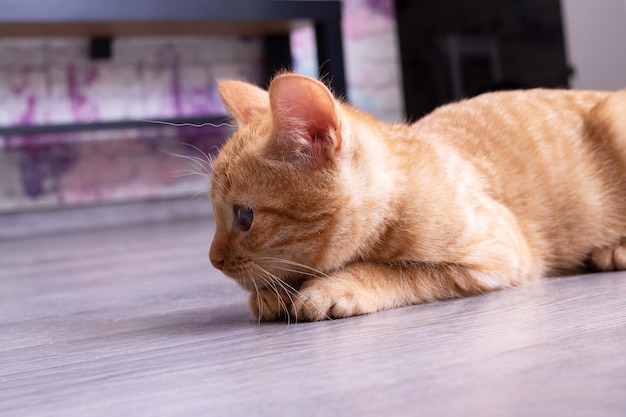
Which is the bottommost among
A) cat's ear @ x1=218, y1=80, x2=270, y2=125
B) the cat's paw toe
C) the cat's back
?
the cat's paw toe

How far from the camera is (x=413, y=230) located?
1280 mm

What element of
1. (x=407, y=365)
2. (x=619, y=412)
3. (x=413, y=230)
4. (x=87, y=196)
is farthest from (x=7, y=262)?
(x=619, y=412)

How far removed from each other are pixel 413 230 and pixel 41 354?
1.97 ft

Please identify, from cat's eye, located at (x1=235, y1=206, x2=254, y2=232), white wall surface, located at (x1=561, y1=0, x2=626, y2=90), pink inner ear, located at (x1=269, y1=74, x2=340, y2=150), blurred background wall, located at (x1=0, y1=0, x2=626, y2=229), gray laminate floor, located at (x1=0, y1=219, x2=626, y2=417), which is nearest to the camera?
gray laminate floor, located at (x1=0, y1=219, x2=626, y2=417)

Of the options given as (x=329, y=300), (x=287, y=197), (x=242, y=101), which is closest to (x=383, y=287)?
(x=329, y=300)

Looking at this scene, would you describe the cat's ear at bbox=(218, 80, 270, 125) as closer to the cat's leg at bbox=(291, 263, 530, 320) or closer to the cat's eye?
the cat's eye

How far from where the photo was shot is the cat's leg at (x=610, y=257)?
1.51 meters

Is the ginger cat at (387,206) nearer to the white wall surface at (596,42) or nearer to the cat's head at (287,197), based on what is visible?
the cat's head at (287,197)

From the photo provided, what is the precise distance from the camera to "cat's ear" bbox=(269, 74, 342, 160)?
1121mm

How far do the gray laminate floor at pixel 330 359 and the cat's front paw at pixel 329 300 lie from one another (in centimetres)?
3

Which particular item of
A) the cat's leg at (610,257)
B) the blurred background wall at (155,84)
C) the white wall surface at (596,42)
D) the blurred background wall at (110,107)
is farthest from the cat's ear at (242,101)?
the blurred background wall at (110,107)

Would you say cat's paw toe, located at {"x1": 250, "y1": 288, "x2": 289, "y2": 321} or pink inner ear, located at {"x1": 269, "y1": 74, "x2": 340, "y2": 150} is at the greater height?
pink inner ear, located at {"x1": 269, "y1": 74, "x2": 340, "y2": 150}

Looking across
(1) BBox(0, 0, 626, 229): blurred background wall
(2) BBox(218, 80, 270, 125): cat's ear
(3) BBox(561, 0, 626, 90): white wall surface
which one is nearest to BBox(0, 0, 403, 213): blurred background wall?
(1) BBox(0, 0, 626, 229): blurred background wall

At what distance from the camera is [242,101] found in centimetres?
148
